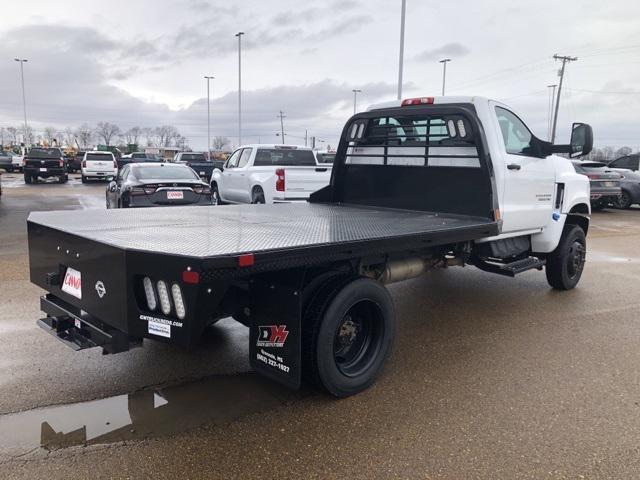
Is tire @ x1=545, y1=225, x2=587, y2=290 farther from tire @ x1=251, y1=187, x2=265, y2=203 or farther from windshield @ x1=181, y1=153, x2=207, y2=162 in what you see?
windshield @ x1=181, y1=153, x2=207, y2=162

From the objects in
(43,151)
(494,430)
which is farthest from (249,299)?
(43,151)

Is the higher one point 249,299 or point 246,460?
point 249,299

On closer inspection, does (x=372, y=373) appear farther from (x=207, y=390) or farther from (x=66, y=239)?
(x=66, y=239)

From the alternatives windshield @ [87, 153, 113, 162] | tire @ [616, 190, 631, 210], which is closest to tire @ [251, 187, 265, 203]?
tire @ [616, 190, 631, 210]

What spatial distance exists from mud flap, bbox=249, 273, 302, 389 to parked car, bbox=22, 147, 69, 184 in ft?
96.3

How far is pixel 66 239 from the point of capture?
347 centimetres

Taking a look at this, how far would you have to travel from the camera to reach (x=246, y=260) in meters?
2.77

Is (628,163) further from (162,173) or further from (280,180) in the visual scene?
(162,173)

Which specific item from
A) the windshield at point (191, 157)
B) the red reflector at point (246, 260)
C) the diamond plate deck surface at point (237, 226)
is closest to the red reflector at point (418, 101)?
the diamond plate deck surface at point (237, 226)

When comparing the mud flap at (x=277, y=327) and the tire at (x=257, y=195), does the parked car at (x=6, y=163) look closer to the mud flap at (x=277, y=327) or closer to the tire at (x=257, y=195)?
the tire at (x=257, y=195)

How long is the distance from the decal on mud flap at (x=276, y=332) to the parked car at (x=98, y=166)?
27.9 m

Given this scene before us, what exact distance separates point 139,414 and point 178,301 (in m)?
1.13

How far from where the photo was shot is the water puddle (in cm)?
315

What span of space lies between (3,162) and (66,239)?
4833cm
